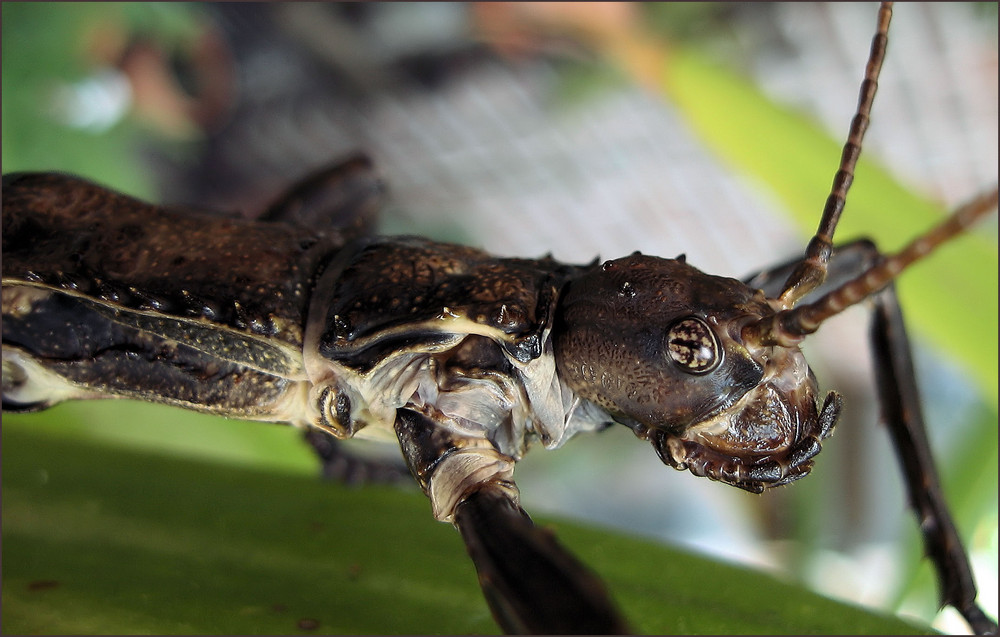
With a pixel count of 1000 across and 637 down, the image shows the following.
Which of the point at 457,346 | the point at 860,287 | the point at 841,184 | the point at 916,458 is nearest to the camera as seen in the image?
the point at 860,287

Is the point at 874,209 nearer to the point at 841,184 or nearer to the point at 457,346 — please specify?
the point at 841,184

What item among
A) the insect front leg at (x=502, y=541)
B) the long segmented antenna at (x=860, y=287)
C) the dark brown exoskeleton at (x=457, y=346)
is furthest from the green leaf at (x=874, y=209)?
the insect front leg at (x=502, y=541)

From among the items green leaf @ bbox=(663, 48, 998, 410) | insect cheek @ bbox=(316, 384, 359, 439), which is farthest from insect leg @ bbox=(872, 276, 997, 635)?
insect cheek @ bbox=(316, 384, 359, 439)

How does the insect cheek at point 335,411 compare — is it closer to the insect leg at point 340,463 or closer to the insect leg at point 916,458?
the insect leg at point 340,463

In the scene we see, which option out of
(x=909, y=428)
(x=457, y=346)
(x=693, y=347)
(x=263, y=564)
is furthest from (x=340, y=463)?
(x=909, y=428)

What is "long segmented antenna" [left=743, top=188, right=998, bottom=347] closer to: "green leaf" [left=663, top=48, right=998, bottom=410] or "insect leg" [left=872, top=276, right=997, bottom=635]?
"insect leg" [left=872, top=276, right=997, bottom=635]

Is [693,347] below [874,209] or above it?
below

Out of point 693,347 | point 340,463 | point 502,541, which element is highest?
point 340,463

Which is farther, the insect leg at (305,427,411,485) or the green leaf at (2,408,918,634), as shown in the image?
the insect leg at (305,427,411,485)
